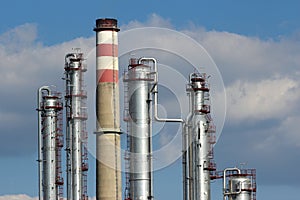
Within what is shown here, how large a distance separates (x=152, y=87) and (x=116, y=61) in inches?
579

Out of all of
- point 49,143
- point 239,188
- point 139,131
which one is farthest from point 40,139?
point 139,131

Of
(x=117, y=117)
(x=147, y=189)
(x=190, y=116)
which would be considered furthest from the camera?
(x=117, y=117)

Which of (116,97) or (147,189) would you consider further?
(116,97)

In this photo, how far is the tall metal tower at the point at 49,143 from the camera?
2965 inches

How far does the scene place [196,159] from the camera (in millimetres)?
61719

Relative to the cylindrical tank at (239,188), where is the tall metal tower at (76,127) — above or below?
above

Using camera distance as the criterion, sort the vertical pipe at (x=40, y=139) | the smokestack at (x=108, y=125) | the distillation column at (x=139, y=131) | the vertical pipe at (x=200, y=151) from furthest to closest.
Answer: the vertical pipe at (x=40, y=139) < the smokestack at (x=108, y=125) < the vertical pipe at (x=200, y=151) < the distillation column at (x=139, y=131)

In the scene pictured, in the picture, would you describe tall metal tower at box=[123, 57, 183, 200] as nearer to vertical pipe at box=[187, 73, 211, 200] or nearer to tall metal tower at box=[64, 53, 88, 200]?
vertical pipe at box=[187, 73, 211, 200]

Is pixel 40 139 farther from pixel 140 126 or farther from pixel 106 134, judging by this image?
pixel 140 126

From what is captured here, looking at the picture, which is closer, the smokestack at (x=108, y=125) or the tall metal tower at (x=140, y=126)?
the tall metal tower at (x=140, y=126)

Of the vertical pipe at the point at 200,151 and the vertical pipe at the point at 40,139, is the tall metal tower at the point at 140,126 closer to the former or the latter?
the vertical pipe at the point at 200,151

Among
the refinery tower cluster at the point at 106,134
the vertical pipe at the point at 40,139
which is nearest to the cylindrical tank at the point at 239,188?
the refinery tower cluster at the point at 106,134

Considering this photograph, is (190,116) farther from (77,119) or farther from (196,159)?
(77,119)

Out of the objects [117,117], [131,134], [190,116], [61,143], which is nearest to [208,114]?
[190,116]
